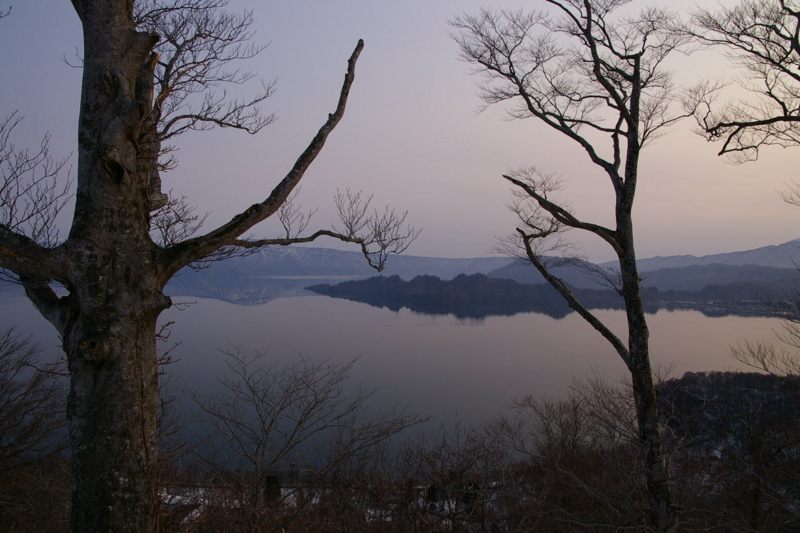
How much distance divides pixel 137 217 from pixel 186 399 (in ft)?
52.9

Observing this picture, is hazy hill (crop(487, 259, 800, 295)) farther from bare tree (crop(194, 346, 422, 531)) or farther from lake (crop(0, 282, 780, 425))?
bare tree (crop(194, 346, 422, 531))

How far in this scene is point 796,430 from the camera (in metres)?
10.1

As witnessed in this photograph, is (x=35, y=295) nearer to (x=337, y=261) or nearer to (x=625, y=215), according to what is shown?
(x=625, y=215)

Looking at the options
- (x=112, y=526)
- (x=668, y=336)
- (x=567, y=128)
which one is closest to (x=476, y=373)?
(x=668, y=336)

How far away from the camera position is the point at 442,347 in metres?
30.9

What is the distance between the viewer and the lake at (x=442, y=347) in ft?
66.9

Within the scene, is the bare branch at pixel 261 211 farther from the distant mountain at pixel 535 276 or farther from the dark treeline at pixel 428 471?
the distant mountain at pixel 535 276

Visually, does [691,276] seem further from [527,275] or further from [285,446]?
[285,446]

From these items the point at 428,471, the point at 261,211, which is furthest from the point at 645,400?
the point at 428,471

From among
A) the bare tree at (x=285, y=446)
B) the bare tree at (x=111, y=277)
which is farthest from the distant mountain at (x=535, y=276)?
the bare tree at (x=111, y=277)

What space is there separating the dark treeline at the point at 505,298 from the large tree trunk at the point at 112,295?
48330mm

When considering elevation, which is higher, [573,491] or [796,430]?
[796,430]

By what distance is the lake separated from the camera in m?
20.4

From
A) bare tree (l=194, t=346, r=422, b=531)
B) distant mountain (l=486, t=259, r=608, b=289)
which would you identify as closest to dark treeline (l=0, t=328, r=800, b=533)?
bare tree (l=194, t=346, r=422, b=531)
